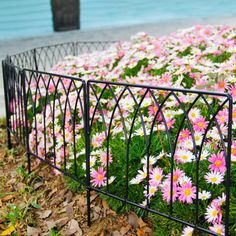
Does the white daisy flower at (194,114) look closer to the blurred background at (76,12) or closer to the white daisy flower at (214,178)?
the white daisy flower at (214,178)

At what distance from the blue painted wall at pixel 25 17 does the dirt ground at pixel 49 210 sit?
27.2 ft

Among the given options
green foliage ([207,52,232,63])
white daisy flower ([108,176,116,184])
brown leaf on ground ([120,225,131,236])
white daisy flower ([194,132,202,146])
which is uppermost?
green foliage ([207,52,232,63])

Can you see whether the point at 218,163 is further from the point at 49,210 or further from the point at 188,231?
the point at 49,210

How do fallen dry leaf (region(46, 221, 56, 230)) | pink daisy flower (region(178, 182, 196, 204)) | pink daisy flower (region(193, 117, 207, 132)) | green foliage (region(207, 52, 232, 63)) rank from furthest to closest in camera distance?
1. green foliage (region(207, 52, 232, 63))
2. fallen dry leaf (region(46, 221, 56, 230))
3. pink daisy flower (region(193, 117, 207, 132))
4. pink daisy flower (region(178, 182, 196, 204))

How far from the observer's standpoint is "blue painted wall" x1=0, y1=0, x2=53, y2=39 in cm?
1147

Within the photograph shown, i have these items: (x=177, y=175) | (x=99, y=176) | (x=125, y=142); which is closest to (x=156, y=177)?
(x=177, y=175)

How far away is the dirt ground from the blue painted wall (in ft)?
27.2

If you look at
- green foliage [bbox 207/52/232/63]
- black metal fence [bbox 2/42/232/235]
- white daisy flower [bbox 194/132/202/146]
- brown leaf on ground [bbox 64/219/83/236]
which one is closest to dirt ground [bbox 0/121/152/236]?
brown leaf on ground [bbox 64/219/83/236]

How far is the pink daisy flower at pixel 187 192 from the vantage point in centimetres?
Result: 237

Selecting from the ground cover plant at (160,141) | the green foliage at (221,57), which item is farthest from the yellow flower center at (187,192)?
A: the green foliage at (221,57)

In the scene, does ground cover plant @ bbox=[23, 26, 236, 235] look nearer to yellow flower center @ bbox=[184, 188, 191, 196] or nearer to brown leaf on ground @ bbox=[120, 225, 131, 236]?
yellow flower center @ bbox=[184, 188, 191, 196]

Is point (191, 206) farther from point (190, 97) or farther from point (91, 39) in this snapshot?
point (91, 39)

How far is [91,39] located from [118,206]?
7.68 m

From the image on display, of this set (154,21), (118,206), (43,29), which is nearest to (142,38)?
(118,206)
